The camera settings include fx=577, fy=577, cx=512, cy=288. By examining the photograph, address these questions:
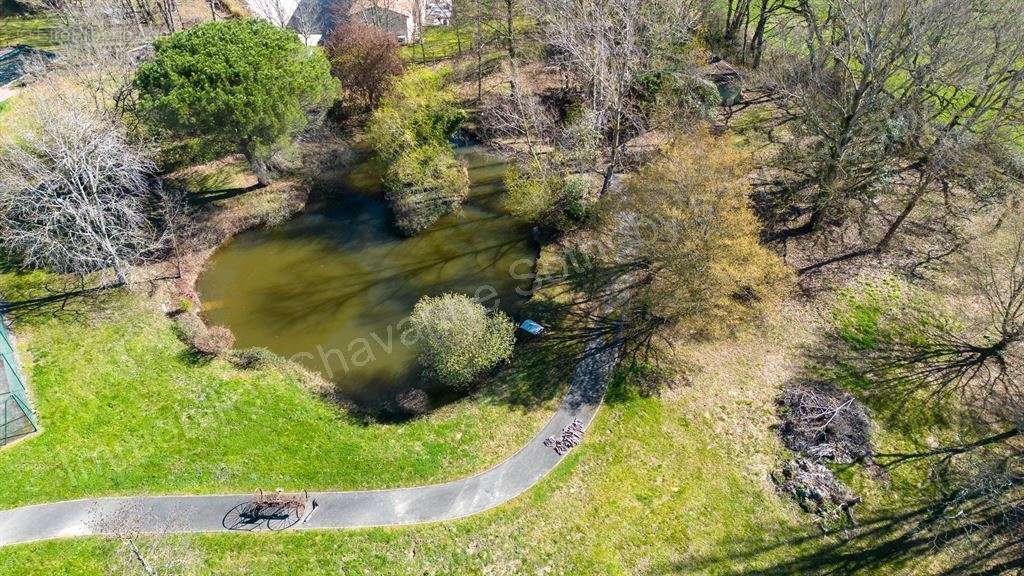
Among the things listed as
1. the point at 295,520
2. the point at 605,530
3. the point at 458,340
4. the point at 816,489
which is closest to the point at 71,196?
the point at 295,520

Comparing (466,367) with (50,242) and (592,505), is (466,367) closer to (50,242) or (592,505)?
(592,505)

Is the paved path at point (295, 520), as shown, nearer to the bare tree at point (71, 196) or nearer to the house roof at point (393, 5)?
the bare tree at point (71, 196)

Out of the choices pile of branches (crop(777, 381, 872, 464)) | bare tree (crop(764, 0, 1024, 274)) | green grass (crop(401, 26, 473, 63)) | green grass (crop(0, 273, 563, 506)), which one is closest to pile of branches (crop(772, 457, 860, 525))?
pile of branches (crop(777, 381, 872, 464))

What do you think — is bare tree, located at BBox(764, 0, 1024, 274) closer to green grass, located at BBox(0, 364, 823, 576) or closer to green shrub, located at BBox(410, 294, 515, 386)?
green grass, located at BBox(0, 364, 823, 576)

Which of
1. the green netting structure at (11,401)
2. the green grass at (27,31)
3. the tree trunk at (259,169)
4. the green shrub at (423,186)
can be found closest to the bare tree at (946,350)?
the green shrub at (423,186)

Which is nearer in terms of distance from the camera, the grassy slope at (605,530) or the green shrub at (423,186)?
the grassy slope at (605,530)

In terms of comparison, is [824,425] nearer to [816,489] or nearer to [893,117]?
[816,489]
